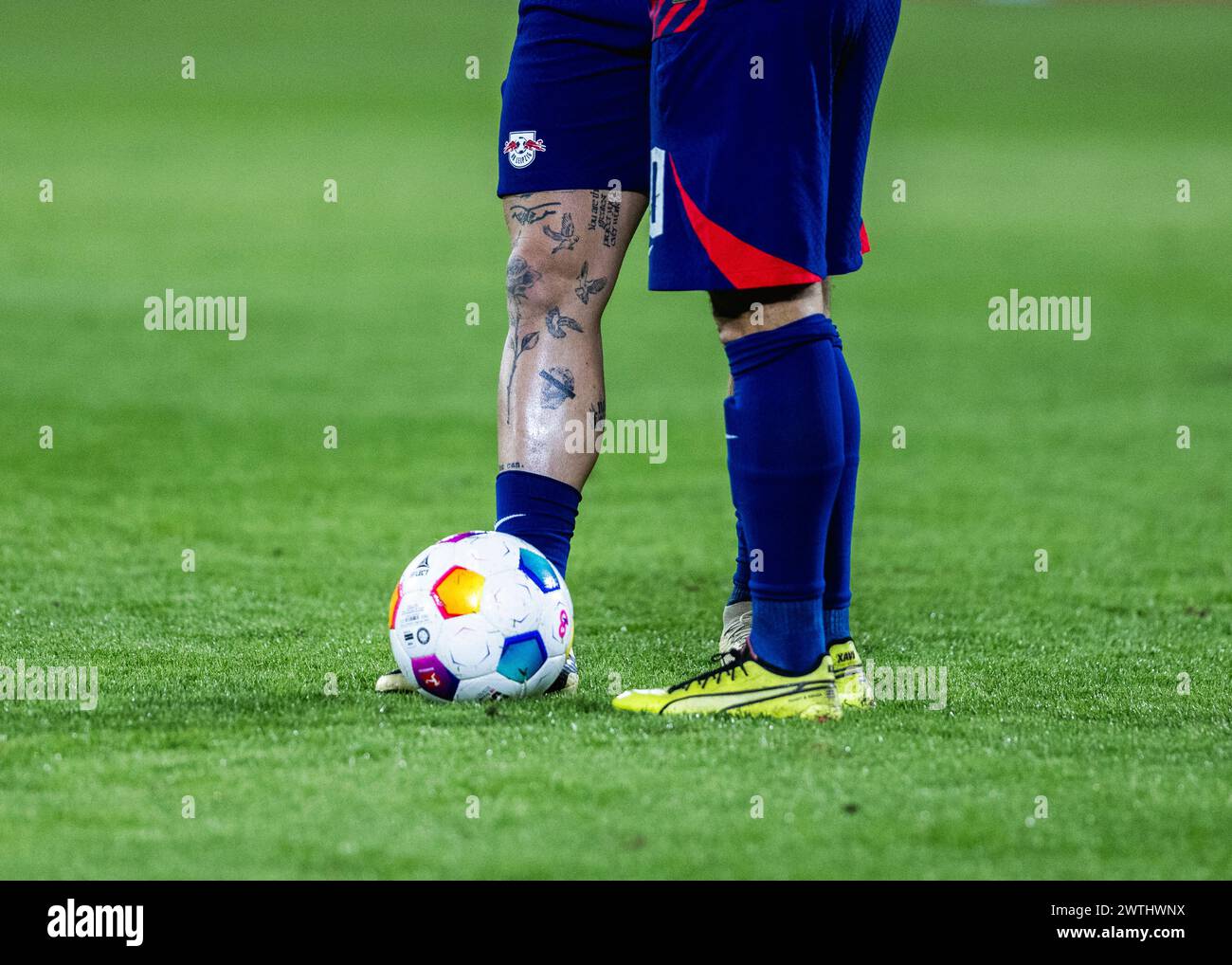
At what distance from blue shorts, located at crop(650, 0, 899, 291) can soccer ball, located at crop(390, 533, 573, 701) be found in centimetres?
78

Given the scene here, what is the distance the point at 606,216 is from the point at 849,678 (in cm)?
133

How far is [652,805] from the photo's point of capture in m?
3.14

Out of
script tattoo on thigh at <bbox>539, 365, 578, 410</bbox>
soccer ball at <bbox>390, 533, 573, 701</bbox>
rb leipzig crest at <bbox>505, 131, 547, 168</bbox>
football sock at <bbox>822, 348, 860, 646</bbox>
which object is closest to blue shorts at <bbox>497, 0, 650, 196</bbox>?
rb leipzig crest at <bbox>505, 131, 547, 168</bbox>

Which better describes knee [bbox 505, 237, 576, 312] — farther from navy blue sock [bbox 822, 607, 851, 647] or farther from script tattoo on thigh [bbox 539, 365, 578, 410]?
navy blue sock [bbox 822, 607, 851, 647]

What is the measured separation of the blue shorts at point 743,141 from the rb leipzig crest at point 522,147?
68cm

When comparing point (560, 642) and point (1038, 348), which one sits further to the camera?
point (1038, 348)

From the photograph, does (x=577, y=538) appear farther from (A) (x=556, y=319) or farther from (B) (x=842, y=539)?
(B) (x=842, y=539)

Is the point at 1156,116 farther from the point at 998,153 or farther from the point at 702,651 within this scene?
the point at 702,651

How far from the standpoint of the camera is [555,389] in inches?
179

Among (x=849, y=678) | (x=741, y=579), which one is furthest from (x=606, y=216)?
(x=849, y=678)

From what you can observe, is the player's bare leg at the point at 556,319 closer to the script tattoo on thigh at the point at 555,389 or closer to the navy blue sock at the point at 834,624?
the script tattoo on thigh at the point at 555,389

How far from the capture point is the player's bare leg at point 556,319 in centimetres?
452
